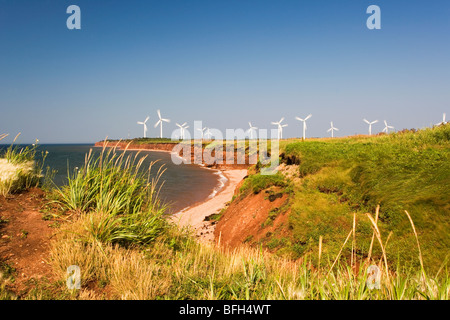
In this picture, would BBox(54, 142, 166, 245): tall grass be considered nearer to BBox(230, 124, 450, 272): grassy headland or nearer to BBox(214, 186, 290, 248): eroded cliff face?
BBox(230, 124, 450, 272): grassy headland

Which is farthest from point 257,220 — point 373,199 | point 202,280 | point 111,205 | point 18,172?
point 18,172

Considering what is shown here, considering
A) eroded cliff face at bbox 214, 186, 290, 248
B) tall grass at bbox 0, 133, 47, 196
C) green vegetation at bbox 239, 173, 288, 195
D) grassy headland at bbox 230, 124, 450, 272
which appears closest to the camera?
tall grass at bbox 0, 133, 47, 196

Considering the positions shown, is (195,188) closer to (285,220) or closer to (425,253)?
(285,220)

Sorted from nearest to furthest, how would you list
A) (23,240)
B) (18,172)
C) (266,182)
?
(23,240), (18,172), (266,182)

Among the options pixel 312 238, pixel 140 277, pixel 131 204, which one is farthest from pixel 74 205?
pixel 312 238

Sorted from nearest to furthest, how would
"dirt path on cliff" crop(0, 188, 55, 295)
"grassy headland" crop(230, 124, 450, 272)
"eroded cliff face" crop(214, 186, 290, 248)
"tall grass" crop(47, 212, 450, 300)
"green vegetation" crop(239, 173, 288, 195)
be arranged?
"tall grass" crop(47, 212, 450, 300) < "dirt path on cliff" crop(0, 188, 55, 295) < "grassy headland" crop(230, 124, 450, 272) < "eroded cliff face" crop(214, 186, 290, 248) < "green vegetation" crop(239, 173, 288, 195)

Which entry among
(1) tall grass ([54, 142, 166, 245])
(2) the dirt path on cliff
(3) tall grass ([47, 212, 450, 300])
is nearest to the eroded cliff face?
(1) tall grass ([54, 142, 166, 245])

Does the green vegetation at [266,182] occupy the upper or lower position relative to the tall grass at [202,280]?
upper
